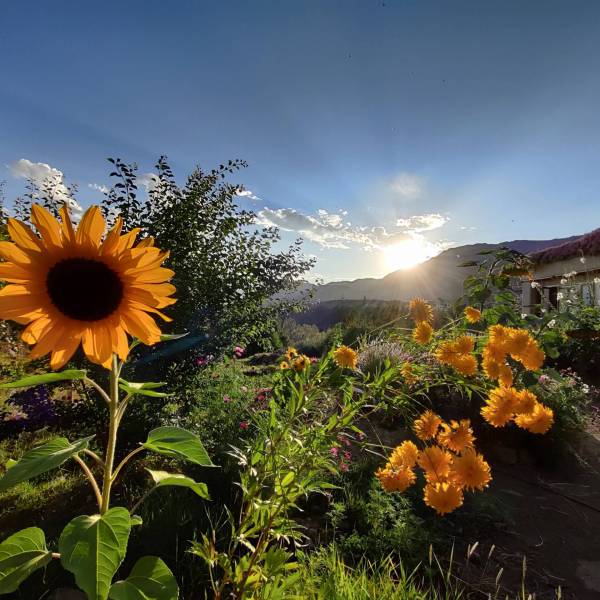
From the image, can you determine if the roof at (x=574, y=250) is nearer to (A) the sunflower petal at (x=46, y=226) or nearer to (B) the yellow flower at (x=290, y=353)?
(B) the yellow flower at (x=290, y=353)

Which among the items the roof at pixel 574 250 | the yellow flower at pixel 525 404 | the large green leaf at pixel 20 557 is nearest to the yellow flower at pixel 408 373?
the yellow flower at pixel 525 404

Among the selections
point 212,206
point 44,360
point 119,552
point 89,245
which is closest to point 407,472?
point 119,552

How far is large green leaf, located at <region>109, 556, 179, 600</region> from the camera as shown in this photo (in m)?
0.90

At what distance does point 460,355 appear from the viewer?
126 cm

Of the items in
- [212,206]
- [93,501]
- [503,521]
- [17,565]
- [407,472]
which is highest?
[212,206]

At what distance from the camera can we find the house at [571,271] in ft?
26.0

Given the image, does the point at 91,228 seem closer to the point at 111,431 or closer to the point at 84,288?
the point at 84,288

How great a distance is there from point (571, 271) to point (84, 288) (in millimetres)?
12007

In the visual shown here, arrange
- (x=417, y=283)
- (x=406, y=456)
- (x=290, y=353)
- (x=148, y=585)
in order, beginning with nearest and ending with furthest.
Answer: (x=148, y=585)
(x=406, y=456)
(x=290, y=353)
(x=417, y=283)

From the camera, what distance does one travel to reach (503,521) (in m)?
3.08

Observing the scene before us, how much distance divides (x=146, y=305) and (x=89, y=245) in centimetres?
19

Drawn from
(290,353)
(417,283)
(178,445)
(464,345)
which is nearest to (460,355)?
(464,345)

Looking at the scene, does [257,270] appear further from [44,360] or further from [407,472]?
[407,472]

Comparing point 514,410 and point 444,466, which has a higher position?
point 514,410
